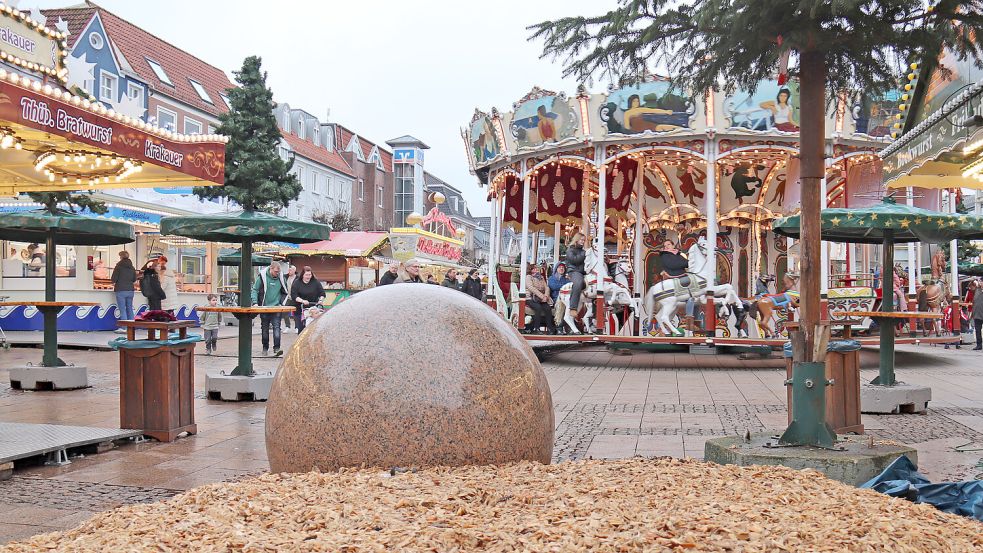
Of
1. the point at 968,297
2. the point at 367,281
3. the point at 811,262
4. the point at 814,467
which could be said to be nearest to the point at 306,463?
the point at 814,467

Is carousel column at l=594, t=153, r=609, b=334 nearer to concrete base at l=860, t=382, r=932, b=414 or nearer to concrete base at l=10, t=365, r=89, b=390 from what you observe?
concrete base at l=860, t=382, r=932, b=414

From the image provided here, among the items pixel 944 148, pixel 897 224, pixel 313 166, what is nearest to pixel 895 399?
pixel 897 224

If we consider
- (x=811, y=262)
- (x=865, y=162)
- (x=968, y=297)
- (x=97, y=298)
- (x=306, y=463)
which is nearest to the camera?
(x=306, y=463)

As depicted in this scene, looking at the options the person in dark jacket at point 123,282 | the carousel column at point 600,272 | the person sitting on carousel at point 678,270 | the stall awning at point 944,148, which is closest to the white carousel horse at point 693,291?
the person sitting on carousel at point 678,270

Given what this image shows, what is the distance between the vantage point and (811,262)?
258 inches

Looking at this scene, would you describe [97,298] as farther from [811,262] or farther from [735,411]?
[811,262]

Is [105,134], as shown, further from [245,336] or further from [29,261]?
[29,261]

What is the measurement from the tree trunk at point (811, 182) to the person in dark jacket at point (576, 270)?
11.3 m

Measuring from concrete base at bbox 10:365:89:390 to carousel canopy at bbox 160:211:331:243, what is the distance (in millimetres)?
2516

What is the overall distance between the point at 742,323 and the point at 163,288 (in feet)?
39.8

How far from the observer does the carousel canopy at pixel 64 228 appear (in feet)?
38.3

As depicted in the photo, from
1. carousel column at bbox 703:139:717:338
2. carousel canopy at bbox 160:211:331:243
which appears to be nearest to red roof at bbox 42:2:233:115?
carousel canopy at bbox 160:211:331:243

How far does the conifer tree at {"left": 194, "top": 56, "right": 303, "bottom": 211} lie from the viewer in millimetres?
33938

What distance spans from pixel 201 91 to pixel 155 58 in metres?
3.19
